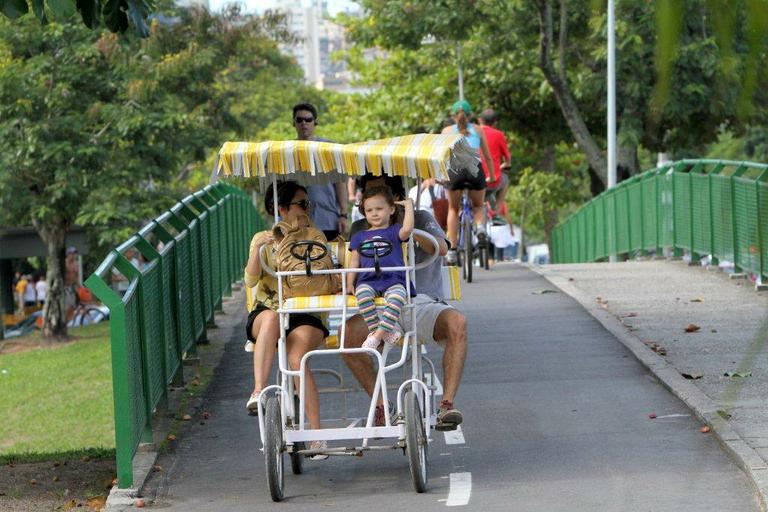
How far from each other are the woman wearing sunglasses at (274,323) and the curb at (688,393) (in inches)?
74.5

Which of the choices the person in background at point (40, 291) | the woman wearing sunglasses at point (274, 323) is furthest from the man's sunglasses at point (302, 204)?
the person in background at point (40, 291)

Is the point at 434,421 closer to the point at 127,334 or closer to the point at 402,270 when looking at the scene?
the point at 402,270

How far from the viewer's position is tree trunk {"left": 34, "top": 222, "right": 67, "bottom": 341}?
33.5m

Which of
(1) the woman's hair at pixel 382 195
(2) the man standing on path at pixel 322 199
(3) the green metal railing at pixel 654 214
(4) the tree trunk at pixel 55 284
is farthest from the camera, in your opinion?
(4) the tree trunk at pixel 55 284

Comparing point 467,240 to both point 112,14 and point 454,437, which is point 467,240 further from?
point 112,14

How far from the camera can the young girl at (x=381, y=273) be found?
7152 mm

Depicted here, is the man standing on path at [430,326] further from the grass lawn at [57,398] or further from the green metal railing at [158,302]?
the grass lawn at [57,398]

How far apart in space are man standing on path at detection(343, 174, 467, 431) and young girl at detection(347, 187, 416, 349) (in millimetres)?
130

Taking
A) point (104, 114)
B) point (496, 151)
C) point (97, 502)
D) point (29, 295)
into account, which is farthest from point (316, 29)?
point (29, 295)

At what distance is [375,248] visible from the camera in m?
7.24

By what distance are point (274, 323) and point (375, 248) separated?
2.37ft

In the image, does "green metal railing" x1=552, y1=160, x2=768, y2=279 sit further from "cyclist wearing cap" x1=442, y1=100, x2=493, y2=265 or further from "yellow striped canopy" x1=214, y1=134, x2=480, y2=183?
"yellow striped canopy" x1=214, y1=134, x2=480, y2=183

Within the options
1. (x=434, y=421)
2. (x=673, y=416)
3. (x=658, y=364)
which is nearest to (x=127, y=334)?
(x=434, y=421)

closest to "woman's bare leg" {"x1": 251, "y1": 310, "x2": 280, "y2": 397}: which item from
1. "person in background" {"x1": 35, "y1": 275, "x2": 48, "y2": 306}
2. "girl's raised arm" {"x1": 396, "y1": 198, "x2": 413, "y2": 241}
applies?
"girl's raised arm" {"x1": 396, "y1": 198, "x2": 413, "y2": 241}
